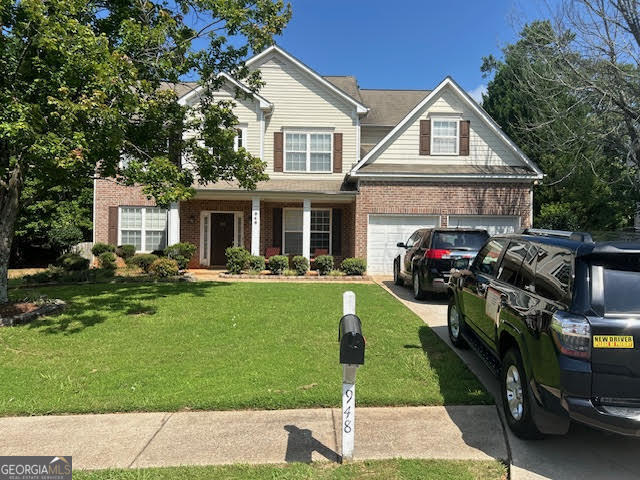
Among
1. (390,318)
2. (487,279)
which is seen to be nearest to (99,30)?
(390,318)

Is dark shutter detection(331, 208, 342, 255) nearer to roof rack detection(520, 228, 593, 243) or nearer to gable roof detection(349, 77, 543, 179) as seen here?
gable roof detection(349, 77, 543, 179)

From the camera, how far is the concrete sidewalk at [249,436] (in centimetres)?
340

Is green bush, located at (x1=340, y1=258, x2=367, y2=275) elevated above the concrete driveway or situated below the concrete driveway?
above

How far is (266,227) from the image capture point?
17.2 metres

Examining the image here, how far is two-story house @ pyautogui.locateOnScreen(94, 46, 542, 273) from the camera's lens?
15.0 meters

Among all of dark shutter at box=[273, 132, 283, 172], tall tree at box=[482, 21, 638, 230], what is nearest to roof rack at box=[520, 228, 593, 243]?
tall tree at box=[482, 21, 638, 230]

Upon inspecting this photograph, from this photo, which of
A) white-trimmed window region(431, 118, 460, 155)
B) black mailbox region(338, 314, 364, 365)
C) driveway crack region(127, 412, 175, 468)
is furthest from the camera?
white-trimmed window region(431, 118, 460, 155)

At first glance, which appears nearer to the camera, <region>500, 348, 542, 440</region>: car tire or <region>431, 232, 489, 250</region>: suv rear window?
<region>500, 348, 542, 440</region>: car tire

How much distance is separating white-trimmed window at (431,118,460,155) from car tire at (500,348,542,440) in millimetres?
12972

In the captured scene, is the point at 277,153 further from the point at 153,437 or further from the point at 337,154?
the point at 153,437

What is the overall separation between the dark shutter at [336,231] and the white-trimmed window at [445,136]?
177 inches

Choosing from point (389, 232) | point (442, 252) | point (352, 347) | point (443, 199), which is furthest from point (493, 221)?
point (352, 347)

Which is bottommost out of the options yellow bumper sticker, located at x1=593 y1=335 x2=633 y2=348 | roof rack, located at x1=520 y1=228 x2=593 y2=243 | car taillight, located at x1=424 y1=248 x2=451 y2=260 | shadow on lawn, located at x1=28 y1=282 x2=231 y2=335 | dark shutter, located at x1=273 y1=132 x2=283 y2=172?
shadow on lawn, located at x1=28 y1=282 x2=231 y2=335

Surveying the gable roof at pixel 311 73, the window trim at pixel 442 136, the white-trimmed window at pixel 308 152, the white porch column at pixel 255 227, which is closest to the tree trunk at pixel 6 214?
the white porch column at pixel 255 227
